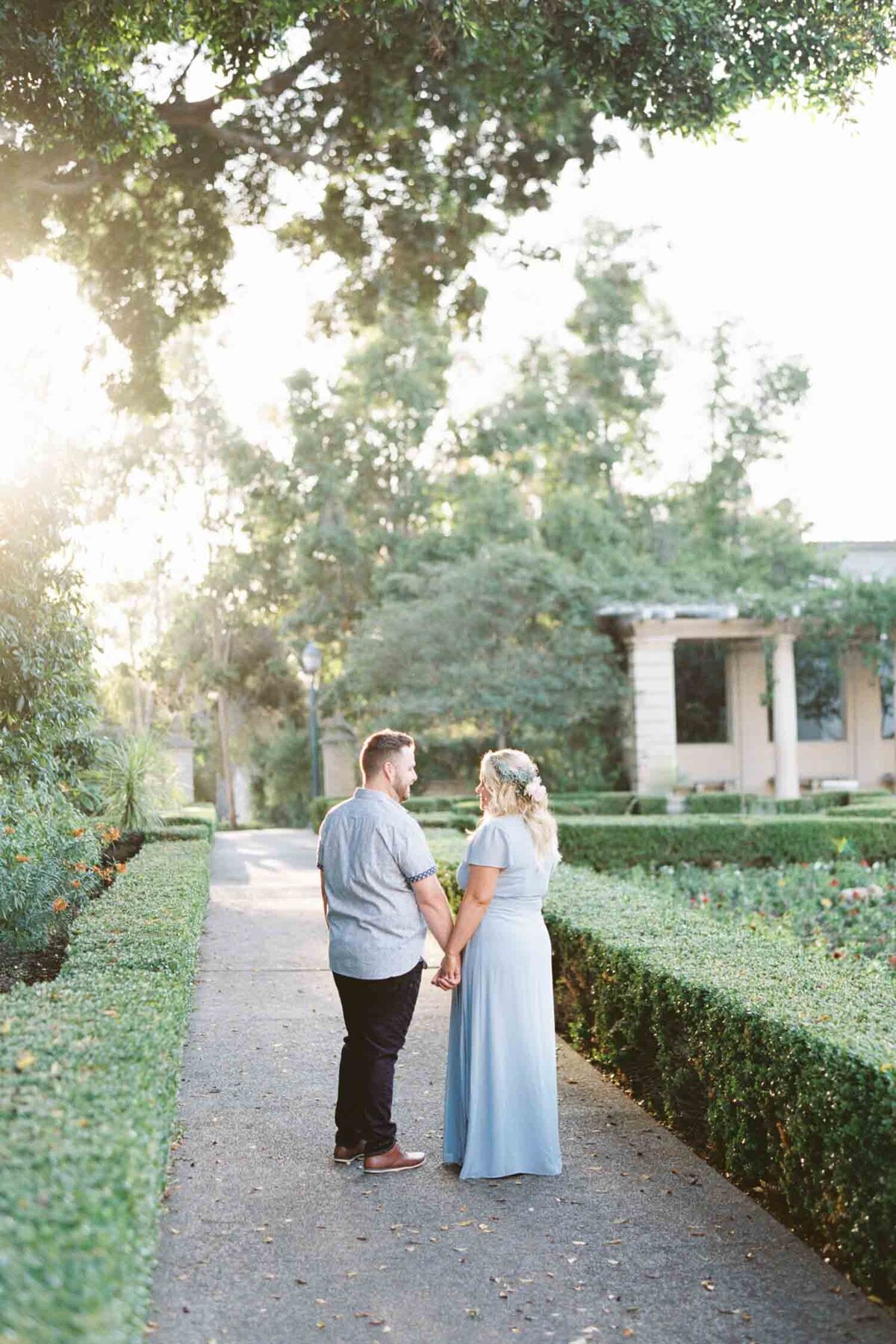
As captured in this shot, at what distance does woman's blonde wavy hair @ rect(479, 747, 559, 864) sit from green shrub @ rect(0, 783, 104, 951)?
149 inches

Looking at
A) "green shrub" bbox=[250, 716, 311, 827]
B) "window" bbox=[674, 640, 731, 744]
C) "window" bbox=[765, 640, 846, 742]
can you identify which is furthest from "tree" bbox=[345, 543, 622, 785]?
"green shrub" bbox=[250, 716, 311, 827]

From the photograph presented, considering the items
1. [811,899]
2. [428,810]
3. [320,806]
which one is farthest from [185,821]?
[811,899]

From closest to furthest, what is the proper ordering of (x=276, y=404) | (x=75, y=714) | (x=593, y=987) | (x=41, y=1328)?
1. (x=41, y=1328)
2. (x=593, y=987)
3. (x=75, y=714)
4. (x=276, y=404)

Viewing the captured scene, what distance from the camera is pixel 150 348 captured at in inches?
559

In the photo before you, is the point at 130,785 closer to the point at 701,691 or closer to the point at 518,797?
the point at 518,797

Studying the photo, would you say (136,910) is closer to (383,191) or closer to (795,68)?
(795,68)

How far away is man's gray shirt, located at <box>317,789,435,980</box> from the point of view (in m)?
5.11

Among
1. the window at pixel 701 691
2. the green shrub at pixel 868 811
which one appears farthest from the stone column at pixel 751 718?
the green shrub at pixel 868 811

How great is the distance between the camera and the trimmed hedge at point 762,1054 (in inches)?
155

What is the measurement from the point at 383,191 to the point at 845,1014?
11.9 metres

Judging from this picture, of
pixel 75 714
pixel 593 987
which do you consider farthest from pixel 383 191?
pixel 593 987

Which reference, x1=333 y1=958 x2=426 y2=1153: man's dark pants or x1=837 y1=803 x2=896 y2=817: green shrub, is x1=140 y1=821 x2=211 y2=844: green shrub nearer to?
x1=837 y1=803 x2=896 y2=817: green shrub

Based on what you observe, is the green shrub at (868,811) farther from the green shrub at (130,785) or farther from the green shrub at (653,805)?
the green shrub at (130,785)

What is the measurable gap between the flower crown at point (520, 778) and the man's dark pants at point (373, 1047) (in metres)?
0.81
